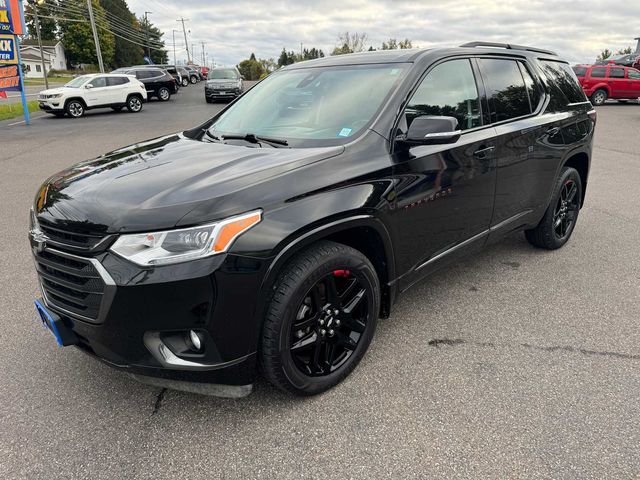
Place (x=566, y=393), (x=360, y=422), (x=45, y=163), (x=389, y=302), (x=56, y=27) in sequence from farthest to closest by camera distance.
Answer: (x=56, y=27)
(x=45, y=163)
(x=389, y=302)
(x=566, y=393)
(x=360, y=422)

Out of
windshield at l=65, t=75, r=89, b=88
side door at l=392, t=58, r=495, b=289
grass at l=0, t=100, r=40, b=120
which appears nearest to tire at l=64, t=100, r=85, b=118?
windshield at l=65, t=75, r=89, b=88

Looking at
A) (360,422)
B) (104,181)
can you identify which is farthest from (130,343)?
(360,422)

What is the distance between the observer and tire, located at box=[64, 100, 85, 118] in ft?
62.6

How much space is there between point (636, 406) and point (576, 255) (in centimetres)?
239

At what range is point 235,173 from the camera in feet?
7.64

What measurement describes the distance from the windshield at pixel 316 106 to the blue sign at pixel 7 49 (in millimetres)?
15745

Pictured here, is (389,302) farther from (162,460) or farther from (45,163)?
(45,163)

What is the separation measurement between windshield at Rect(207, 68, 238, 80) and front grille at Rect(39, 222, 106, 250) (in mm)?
24514

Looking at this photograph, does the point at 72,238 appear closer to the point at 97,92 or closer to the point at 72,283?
the point at 72,283

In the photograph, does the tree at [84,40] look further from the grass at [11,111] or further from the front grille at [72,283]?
the front grille at [72,283]

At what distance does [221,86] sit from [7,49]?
10.4 m

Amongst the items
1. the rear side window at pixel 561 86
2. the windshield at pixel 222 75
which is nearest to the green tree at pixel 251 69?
the windshield at pixel 222 75

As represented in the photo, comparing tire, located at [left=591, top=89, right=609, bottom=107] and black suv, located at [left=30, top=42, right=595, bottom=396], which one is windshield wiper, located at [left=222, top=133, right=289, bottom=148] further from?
tire, located at [left=591, top=89, right=609, bottom=107]

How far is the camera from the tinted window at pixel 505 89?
351 cm
